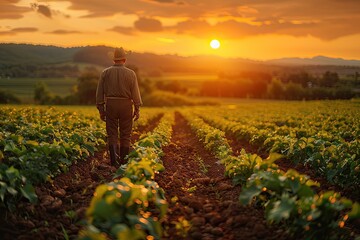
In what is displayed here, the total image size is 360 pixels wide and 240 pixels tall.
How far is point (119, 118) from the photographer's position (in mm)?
9891

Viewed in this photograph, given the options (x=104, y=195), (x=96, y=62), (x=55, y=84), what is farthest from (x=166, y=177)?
(x=96, y=62)

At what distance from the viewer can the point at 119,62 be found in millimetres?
9797

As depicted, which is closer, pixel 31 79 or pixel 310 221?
pixel 310 221

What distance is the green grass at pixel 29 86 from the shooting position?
76188 mm

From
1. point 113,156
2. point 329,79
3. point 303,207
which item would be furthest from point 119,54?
point 329,79

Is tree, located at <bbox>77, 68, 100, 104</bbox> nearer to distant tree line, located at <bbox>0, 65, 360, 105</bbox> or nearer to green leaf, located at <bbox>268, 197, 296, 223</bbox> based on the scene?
distant tree line, located at <bbox>0, 65, 360, 105</bbox>

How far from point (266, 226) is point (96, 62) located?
12910 cm

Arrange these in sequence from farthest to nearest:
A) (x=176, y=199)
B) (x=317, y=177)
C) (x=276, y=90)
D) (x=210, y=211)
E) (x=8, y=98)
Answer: (x=276, y=90) → (x=8, y=98) → (x=317, y=177) → (x=176, y=199) → (x=210, y=211)

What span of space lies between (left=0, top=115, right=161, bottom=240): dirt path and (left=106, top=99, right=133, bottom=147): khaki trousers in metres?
1.71

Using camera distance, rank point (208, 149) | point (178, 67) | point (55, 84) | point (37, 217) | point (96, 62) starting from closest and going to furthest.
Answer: point (37, 217) < point (208, 149) < point (55, 84) < point (96, 62) < point (178, 67)

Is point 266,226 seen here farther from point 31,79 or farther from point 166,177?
point 31,79

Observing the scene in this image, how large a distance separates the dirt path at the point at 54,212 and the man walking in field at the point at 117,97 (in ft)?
5.86

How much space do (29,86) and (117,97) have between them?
85.3m

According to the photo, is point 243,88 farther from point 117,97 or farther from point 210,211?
point 210,211
